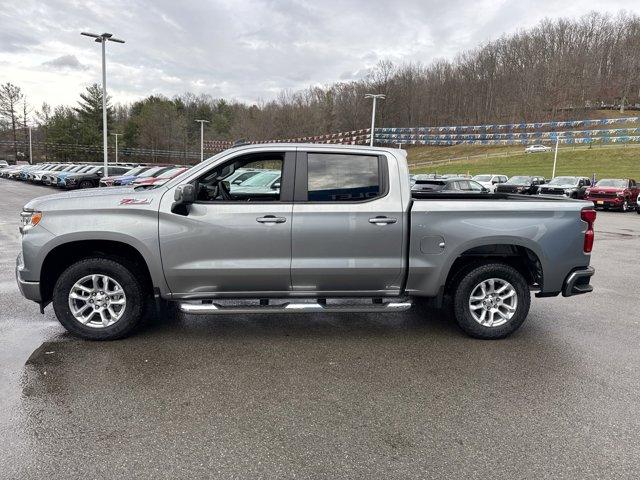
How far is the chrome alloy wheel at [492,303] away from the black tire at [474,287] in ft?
0.10

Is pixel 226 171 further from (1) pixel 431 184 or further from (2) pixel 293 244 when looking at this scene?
(1) pixel 431 184

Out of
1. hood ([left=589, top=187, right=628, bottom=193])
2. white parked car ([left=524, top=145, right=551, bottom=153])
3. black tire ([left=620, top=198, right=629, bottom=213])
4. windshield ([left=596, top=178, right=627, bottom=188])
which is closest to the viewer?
hood ([left=589, top=187, right=628, bottom=193])

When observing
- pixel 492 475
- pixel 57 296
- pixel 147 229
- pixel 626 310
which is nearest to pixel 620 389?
pixel 492 475

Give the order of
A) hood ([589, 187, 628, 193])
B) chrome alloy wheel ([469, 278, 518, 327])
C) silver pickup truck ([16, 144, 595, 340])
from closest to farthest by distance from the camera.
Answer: silver pickup truck ([16, 144, 595, 340]), chrome alloy wheel ([469, 278, 518, 327]), hood ([589, 187, 628, 193])

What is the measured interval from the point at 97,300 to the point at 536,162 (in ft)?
194

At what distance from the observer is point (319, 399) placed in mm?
3680

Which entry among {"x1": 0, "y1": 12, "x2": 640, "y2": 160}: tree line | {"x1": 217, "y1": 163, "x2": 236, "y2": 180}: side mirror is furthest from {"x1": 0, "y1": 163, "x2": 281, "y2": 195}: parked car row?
{"x1": 0, "y1": 12, "x2": 640, "y2": 160}: tree line

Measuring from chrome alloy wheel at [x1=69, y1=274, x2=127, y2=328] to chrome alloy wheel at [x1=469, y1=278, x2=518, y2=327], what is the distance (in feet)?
11.8

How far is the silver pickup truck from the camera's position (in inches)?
179

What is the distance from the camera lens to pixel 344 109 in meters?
87.6

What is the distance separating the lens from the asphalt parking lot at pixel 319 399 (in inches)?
114

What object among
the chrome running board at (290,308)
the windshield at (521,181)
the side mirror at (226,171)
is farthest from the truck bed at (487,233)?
the windshield at (521,181)

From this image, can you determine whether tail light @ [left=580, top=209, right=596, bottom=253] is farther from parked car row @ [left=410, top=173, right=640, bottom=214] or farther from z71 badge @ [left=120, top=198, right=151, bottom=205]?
parked car row @ [left=410, top=173, right=640, bottom=214]

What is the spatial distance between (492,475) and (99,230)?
12.5 feet
